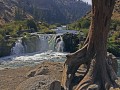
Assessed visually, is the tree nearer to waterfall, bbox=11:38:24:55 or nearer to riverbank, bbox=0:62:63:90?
riverbank, bbox=0:62:63:90

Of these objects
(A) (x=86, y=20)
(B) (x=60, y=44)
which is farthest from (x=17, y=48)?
(A) (x=86, y=20)

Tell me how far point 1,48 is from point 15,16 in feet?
255

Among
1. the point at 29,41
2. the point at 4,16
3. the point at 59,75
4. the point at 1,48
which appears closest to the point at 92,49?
the point at 59,75

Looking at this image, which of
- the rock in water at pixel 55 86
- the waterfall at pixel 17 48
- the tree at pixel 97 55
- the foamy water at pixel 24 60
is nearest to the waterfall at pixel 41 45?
the waterfall at pixel 17 48

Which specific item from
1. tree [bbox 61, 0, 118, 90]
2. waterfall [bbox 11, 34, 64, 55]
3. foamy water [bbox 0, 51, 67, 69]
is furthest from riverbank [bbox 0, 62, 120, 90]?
waterfall [bbox 11, 34, 64, 55]

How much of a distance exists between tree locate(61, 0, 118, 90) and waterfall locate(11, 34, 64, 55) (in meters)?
33.8

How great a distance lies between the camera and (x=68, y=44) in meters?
56.3

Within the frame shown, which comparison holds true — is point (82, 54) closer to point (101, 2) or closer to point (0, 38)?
point (101, 2)

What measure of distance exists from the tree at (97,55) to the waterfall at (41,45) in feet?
111

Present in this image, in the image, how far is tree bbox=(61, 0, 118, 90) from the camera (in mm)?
18578

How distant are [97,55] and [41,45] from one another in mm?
39099

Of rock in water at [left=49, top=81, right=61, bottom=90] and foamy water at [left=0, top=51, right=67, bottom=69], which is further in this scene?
foamy water at [left=0, top=51, right=67, bottom=69]

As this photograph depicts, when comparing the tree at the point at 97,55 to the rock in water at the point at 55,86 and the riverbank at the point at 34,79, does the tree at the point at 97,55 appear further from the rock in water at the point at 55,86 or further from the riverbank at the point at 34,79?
the rock in water at the point at 55,86

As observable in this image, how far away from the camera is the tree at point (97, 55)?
18.6m
